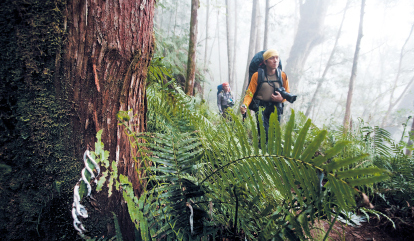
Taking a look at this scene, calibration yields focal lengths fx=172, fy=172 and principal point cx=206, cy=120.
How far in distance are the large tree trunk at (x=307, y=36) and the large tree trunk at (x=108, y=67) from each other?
20.5m

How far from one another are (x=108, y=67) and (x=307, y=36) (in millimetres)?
23827

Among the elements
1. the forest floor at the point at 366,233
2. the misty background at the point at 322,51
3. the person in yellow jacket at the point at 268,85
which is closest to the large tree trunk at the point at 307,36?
the misty background at the point at 322,51

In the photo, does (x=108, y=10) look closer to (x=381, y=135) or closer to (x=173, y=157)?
(x=173, y=157)

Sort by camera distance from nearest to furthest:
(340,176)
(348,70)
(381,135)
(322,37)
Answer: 1. (340,176)
2. (381,135)
3. (322,37)
4. (348,70)

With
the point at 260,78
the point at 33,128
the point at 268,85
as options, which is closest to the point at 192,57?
the point at 260,78

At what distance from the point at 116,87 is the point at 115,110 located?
0.44ft

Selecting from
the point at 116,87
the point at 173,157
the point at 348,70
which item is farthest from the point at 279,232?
the point at 348,70

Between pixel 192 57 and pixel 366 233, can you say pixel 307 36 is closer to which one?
pixel 192 57

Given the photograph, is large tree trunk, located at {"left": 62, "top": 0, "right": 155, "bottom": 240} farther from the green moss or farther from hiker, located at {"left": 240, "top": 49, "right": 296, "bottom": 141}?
hiker, located at {"left": 240, "top": 49, "right": 296, "bottom": 141}

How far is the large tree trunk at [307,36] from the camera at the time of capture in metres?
19.0

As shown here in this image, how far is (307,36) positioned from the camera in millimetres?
19406

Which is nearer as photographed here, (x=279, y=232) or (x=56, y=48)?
(x=279, y=232)

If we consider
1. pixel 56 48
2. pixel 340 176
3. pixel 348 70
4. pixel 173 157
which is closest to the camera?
pixel 340 176

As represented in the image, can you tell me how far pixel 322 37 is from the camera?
770 inches
